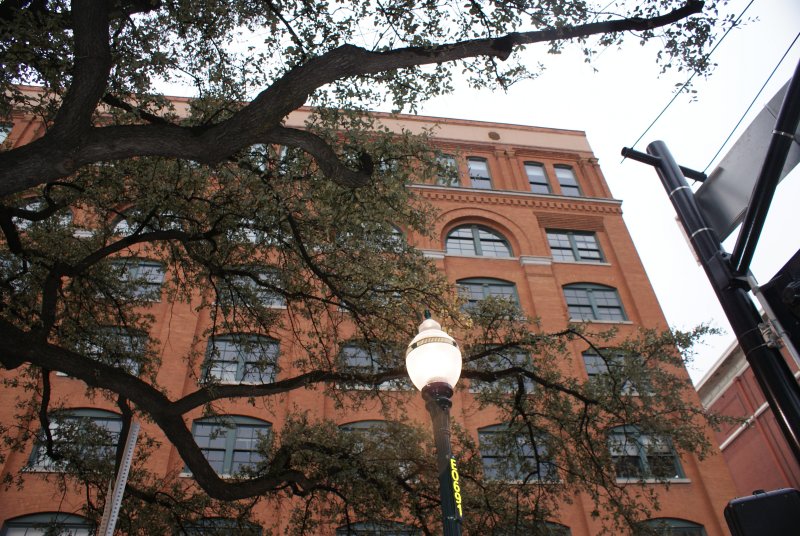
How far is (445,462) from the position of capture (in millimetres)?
5191

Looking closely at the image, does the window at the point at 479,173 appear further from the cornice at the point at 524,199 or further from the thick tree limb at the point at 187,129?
the thick tree limb at the point at 187,129

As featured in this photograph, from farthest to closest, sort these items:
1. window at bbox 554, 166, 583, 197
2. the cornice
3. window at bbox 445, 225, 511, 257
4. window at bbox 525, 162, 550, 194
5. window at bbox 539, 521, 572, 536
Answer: window at bbox 554, 166, 583, 197, window at bbox 525, 162, 550, 194, the cornice, window at bbox 445, 225, 511, 257, window at bbox 539, 521, 572, 536

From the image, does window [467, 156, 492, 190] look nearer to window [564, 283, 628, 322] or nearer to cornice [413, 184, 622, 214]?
cornice [413, 184, 622, 214]

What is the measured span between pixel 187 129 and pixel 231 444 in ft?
47.5

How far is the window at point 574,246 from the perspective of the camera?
28.4 m

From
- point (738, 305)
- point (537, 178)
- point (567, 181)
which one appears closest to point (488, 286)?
point (537, 178)

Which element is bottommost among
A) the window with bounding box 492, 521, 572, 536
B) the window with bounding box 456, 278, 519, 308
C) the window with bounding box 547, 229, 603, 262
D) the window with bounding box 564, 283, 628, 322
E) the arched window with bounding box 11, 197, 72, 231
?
the window with bounding box 492, 521, 572, 536

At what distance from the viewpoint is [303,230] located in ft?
41.0

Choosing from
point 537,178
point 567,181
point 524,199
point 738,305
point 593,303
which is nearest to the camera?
point 738,305

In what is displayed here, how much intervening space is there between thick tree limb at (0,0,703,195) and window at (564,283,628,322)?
19.2 metres

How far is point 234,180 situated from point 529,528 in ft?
32.8

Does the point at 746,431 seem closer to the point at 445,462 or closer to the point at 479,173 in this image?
the point at 479,173

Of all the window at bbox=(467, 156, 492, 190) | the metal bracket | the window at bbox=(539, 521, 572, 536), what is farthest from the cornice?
the metal bracket

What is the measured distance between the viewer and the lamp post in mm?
5211
